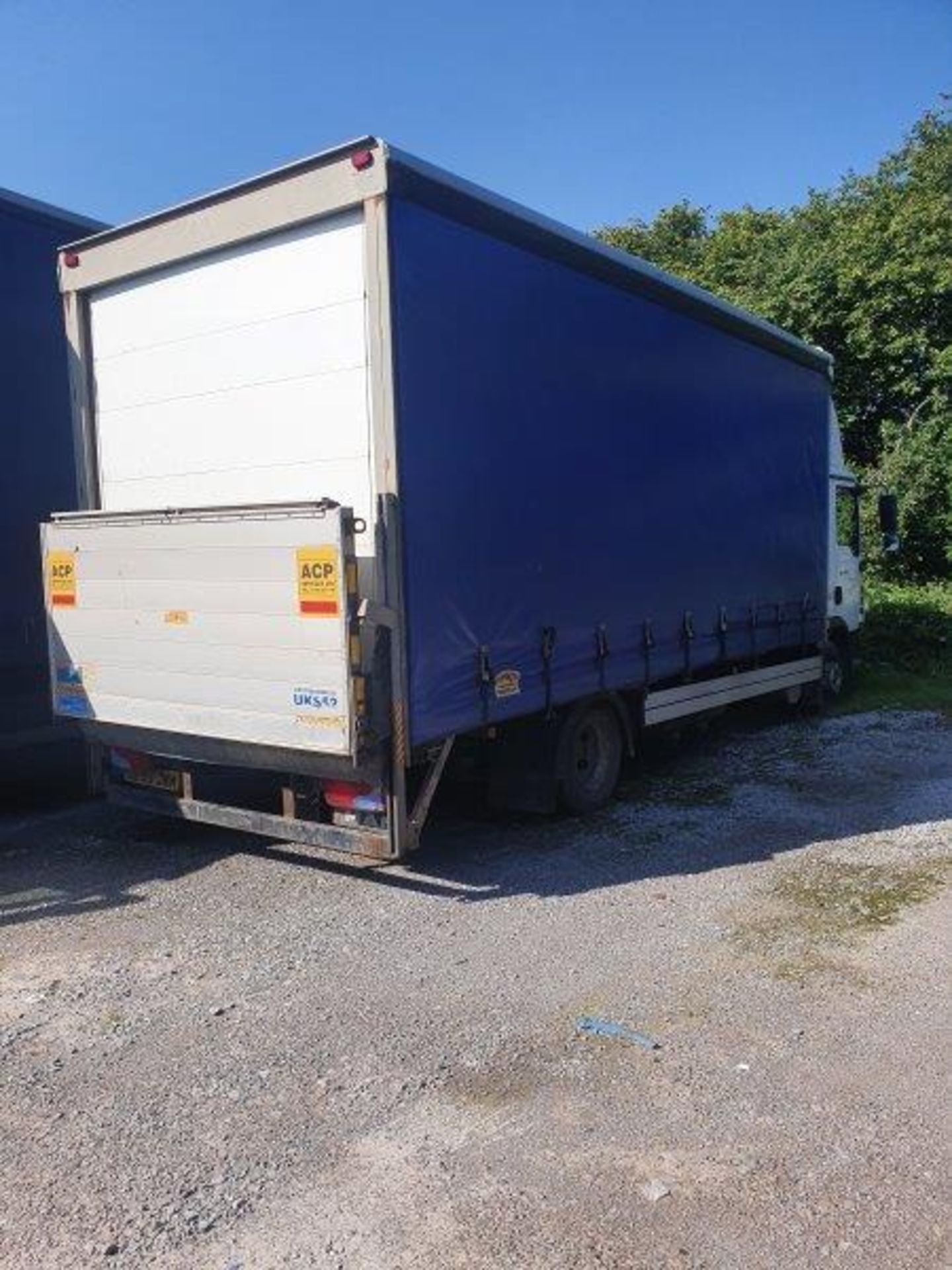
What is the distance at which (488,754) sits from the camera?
6969mm

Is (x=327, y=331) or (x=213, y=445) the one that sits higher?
(x=327, y=331)

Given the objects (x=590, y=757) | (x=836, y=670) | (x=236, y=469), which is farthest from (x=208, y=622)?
(x=836, y=670)

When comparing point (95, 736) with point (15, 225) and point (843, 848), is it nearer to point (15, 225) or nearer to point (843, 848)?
point (15, 225)

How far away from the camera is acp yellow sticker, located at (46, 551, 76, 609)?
6223 millimetres

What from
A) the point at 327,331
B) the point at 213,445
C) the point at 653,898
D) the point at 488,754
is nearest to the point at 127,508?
the point at 213,445

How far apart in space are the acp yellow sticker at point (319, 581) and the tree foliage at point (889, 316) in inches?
661

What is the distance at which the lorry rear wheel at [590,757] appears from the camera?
23.2 ft

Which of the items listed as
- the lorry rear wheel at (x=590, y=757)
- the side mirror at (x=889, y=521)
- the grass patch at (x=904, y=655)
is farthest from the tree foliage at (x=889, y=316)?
the lorry rear wheel at (x=590, y=757)

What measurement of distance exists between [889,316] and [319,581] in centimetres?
1945

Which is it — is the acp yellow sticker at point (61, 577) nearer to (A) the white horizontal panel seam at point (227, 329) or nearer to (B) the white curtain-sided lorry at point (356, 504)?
(B) the white curtain-sided lorry at point (356, 504)

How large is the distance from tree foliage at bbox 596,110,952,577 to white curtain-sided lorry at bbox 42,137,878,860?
46.5ft

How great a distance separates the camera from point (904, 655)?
1473 cm

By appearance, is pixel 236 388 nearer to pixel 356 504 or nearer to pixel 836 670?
pixel 356 504

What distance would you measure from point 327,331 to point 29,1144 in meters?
3.95
